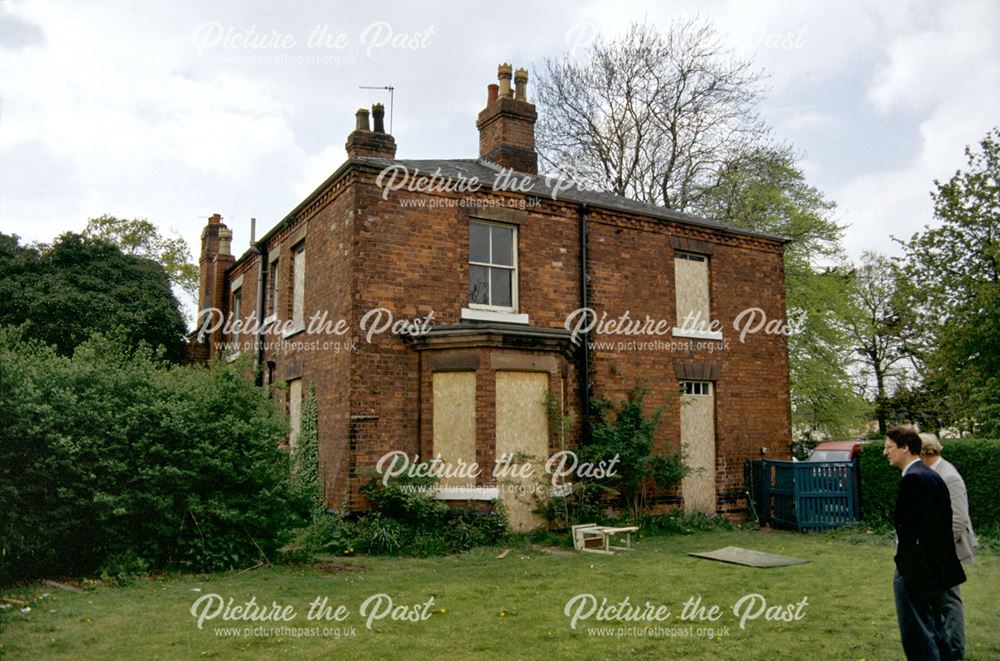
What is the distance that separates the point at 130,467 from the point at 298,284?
699 centimetres

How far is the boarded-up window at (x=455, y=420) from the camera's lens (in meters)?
12.6

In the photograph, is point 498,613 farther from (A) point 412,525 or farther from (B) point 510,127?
(B) point 510,127

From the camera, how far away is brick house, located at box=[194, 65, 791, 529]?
42.1 feet

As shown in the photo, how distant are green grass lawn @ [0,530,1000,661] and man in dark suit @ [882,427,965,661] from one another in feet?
3.67

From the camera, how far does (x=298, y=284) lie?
52.5 ft

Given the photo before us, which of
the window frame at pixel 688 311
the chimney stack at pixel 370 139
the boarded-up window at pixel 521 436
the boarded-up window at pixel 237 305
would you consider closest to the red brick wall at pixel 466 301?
the window frame at pixel 688 311

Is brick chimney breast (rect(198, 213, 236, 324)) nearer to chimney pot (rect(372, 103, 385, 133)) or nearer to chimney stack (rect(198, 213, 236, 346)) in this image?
chimney stack (rect(198, 213, 236, 346))

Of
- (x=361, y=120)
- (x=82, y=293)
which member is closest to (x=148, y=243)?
A: (x=82, y=293)

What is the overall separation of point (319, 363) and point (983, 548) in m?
11.7

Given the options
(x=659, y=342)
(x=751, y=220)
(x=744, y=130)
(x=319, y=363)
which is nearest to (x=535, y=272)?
(x=659, y=342)

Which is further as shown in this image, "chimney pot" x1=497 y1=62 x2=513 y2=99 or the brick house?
"chimney pot" x1=497 y1=62 x2=513 y2=99

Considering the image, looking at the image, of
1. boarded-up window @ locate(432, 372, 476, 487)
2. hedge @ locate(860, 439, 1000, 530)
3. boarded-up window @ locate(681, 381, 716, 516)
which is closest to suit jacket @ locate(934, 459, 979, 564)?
boarded-up window @ locate(432, 372, 476, 487)

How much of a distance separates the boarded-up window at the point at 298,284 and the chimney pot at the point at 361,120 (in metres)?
2.80

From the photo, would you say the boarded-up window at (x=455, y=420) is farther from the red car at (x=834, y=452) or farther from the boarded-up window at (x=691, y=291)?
the red car at (x=834, y=452)
